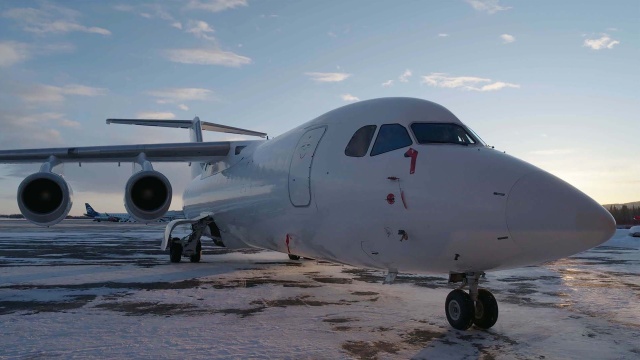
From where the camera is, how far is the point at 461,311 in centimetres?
550

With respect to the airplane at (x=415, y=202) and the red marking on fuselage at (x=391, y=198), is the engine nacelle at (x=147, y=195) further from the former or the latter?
the red marking on fuselage at (x=391, y=198)

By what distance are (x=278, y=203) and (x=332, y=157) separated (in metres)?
1.80

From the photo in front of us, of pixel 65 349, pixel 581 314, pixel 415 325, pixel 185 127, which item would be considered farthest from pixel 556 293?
pixel 185 127

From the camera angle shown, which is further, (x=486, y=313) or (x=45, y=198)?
(x=45, y=198)

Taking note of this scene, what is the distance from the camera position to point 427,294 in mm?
8242

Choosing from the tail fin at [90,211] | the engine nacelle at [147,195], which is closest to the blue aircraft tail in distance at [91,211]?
the tail fin at [90,211]

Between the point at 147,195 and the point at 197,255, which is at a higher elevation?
the point at 147,195

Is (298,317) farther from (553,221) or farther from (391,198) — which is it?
(553,221)

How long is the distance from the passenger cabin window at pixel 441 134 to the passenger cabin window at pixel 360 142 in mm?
558

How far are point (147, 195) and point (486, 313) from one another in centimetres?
785

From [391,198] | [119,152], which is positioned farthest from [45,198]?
[391,198]

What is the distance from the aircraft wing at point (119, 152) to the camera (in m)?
12.3

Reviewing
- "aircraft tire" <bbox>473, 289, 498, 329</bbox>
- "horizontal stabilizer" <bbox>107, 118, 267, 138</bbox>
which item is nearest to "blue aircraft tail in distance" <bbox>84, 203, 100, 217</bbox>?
"horizontal stabilizer" <bbox>107, 118, 267, 138</bbox>

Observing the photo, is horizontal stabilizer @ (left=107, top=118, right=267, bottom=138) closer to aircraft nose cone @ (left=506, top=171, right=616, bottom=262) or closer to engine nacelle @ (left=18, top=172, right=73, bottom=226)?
engine nacelle @ (left=18, top=172, right=73, bottom=226)
